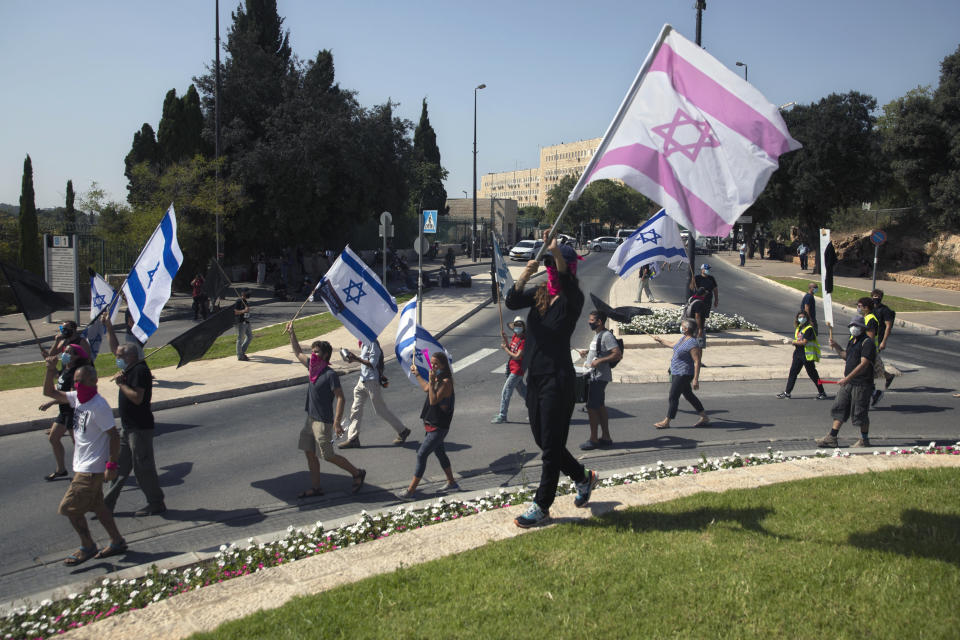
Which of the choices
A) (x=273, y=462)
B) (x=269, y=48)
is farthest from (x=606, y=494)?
(x=269, y=48)

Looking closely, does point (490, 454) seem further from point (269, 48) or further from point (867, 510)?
point (269, 48)

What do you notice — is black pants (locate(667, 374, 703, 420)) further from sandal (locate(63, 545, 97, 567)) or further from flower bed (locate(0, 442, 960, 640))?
sandal (locate(63, 545, 97, 567))

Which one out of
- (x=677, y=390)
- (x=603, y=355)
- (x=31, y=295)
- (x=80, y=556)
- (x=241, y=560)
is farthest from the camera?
(x=31, y=295)

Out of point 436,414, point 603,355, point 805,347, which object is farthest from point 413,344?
point 805,347

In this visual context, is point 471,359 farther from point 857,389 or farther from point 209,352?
point 857,389

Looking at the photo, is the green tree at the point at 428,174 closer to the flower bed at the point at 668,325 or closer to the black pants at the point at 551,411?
the flower bed at the point at 668,325

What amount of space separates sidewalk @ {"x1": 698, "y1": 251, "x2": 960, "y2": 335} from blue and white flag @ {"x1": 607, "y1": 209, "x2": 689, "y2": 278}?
930cm

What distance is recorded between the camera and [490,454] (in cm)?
888

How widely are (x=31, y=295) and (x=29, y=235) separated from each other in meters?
20.5

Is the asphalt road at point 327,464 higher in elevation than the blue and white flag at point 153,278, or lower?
lower

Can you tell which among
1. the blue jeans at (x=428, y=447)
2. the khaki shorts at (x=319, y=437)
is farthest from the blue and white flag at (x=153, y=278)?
the blue jeans at (x=428, y=447)

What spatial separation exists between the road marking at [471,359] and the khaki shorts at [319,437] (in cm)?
721

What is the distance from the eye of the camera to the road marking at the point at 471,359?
49.3 ft

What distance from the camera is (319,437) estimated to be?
7.34 metres
